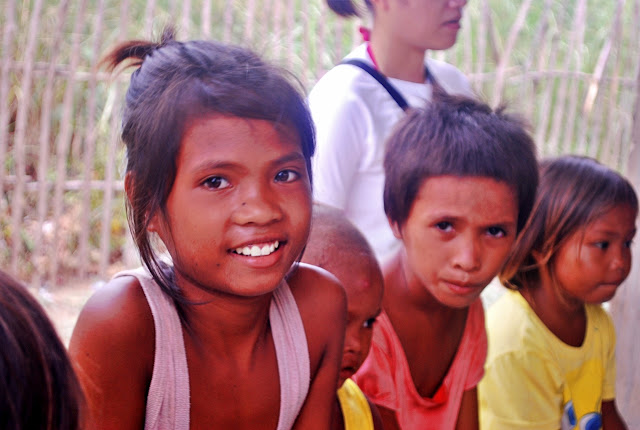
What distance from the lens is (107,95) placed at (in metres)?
5.23

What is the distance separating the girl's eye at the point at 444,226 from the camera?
1.95 m

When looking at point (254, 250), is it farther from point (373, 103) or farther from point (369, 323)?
point (373, 103)

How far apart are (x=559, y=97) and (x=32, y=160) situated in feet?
11.7

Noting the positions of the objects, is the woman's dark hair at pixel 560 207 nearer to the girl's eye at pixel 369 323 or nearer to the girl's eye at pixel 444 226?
the girl's eye at pixel 444 226

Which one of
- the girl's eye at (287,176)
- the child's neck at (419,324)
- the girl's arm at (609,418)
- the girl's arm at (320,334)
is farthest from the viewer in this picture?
the girl's arm at (609,418)

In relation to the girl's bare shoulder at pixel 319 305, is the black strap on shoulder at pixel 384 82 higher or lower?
higher

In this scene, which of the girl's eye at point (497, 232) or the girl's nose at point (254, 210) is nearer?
the girl's nose at point (254, 210)

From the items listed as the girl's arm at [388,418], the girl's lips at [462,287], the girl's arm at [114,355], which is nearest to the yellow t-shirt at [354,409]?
the girl's arm at [388,418]

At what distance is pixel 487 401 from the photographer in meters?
2.42

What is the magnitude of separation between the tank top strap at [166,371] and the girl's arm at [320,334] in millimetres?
289

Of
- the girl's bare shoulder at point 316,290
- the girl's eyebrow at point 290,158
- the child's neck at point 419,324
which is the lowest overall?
the child's neck at point 419,324

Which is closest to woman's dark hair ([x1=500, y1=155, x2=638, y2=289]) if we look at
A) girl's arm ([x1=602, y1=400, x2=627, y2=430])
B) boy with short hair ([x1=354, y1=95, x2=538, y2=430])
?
boy with short hair ([x1=354, y1=95, x2=538, y2=430])

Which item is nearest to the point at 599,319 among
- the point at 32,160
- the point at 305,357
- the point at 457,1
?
the point at 457,1

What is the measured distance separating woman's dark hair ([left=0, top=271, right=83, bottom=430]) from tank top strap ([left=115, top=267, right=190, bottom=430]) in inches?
15.7
